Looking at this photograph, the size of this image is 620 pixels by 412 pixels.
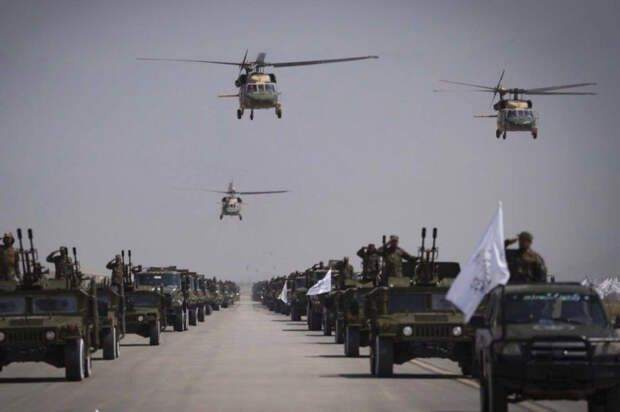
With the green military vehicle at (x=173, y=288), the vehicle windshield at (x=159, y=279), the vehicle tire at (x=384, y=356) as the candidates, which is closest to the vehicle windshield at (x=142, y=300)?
the green military vehicle at (x=173, y=288)

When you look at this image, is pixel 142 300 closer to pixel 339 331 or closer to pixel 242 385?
pixel 339 331

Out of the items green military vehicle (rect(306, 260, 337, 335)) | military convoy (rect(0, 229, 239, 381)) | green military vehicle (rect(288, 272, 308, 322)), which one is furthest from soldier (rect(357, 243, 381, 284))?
green military vehicle (rect(288, 272, 308, 322))

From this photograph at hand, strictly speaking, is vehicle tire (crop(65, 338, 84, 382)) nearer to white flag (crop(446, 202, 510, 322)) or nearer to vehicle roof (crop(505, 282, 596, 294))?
white flag (crop(446, 202, 510, 322))

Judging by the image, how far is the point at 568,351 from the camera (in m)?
16.0

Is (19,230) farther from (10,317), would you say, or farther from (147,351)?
(147,351)

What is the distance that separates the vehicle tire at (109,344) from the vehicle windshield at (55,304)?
620cm

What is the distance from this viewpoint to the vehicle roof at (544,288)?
16.8 m

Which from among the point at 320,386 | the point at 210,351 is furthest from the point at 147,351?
the point at 320,386

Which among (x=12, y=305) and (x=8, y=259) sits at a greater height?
(x=8, y=259)

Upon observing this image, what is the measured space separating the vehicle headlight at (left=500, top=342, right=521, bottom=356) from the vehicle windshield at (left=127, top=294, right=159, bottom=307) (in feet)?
81.3

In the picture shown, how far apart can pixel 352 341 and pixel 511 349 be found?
1624 cm

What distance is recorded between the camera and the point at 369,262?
35906 mm

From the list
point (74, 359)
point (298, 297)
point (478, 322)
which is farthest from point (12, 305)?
point (298, 297)

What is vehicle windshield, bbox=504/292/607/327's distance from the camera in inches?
659
